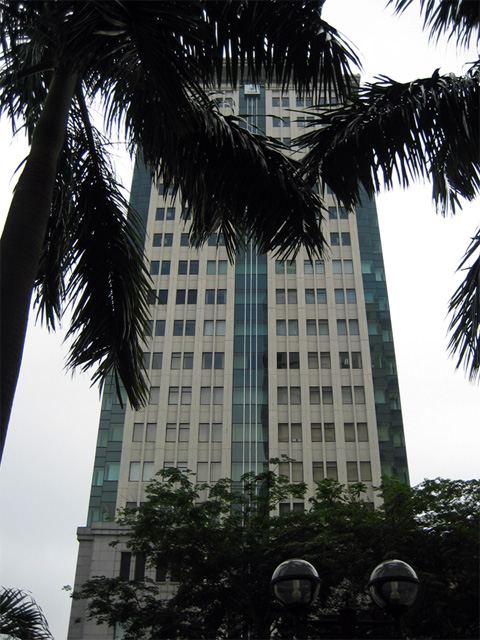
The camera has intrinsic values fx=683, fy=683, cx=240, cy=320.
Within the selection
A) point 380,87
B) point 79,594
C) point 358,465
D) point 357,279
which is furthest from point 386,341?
point 380,87

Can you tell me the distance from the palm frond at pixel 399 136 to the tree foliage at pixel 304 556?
11.0 m

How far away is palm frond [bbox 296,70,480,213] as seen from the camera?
278 inches

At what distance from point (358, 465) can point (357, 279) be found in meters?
14.5

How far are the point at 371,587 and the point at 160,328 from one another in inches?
1732

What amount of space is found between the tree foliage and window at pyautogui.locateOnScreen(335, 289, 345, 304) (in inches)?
1154

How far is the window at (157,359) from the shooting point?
48.0m

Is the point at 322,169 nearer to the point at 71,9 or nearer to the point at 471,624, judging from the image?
the point at 71,9

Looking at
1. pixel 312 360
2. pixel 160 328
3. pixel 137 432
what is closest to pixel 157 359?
pixel 160 328

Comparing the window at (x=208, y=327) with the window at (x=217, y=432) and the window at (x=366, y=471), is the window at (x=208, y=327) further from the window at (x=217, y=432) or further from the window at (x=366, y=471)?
the window at (x=366, y=471)

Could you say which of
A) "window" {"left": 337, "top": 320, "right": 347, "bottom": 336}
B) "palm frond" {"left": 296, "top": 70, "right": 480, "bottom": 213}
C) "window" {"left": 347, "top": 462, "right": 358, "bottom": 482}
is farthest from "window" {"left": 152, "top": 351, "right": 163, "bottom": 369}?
"palm frond" {"left": 296, "top": 70, "right": 480, "bottom": 213}

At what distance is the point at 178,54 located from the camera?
552 cm

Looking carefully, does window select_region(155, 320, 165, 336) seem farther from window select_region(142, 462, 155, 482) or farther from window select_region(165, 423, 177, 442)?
window select_region(142, 462, 155, 482)

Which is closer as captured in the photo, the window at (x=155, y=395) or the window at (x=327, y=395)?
the window at (x=327, y=395)

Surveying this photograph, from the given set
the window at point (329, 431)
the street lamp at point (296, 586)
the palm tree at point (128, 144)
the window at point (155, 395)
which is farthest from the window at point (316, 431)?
the street lamp at point (296, 586)
